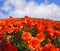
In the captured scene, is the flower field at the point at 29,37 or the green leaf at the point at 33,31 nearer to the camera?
the flower field at the point at 29,37

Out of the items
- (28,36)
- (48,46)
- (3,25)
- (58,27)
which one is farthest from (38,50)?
(58,27)

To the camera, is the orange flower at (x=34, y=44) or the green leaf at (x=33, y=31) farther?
the green leaf at (x=33, y=31)

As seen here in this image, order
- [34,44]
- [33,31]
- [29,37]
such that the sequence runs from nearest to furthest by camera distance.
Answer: [34,44] < [29,37] < [33,31]

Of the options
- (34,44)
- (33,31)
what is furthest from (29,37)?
(33,31)

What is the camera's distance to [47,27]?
4.46 metres

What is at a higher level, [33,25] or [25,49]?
[33,25]

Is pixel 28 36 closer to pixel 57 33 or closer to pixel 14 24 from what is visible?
pixel 57 33

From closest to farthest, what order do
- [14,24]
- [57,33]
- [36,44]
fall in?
1. [36,44]
2. [57,33]
3. [14,24]

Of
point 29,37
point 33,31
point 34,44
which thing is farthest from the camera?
point 33,31

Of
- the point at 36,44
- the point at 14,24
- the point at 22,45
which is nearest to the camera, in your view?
the point at 36,44

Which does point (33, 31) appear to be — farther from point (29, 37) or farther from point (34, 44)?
point (34, 44)

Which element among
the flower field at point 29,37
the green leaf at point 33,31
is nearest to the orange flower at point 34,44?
the flower field at point 29,37

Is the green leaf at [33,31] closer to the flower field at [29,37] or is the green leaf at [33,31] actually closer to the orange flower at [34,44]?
the flower field at [29,37]

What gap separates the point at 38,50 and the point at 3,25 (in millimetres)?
1975
